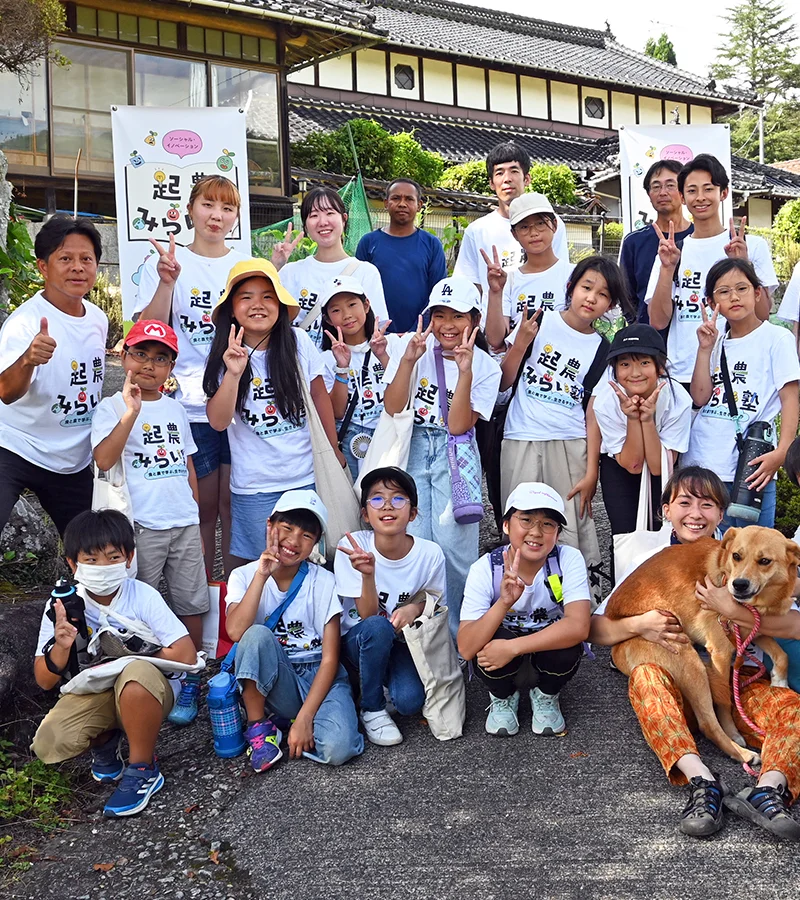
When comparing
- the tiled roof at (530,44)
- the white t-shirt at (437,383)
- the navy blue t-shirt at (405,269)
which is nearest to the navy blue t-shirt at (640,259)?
the navy blue t-shirt at (405,269)

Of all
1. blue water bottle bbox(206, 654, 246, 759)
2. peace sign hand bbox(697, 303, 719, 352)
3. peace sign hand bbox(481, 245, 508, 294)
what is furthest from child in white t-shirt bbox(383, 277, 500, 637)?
blue water bottle bbox(206, 654, 246, 759)

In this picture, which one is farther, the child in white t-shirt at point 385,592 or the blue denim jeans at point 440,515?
the blue denim jeans at point 440,515

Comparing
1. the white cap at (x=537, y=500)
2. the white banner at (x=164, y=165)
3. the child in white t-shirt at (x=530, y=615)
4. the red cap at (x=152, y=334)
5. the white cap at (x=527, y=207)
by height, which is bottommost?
the child in white t-shirt at (x=530, y=615)

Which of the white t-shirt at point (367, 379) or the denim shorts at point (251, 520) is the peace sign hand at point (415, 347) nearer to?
the white t-shirt at point (367, 379)

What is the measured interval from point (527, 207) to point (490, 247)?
455 millimetres

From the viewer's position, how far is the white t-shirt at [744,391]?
4.55 metres

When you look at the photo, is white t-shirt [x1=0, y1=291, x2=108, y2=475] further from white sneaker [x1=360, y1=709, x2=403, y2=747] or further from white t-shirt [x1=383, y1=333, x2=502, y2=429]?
white sneaker [x1=360, y1=709, x2=403, y2=747]

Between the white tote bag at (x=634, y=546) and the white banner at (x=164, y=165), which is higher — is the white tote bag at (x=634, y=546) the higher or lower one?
the lower one

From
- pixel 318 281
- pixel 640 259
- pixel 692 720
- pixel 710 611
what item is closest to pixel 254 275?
pixel 318 281

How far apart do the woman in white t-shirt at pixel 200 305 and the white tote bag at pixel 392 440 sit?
79cm

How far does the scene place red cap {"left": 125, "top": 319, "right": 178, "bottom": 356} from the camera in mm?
4211

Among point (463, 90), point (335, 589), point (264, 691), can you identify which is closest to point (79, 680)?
point (264, 691)

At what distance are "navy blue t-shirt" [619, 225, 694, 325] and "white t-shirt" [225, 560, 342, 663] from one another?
253 cm

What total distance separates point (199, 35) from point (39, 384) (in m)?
9.70
